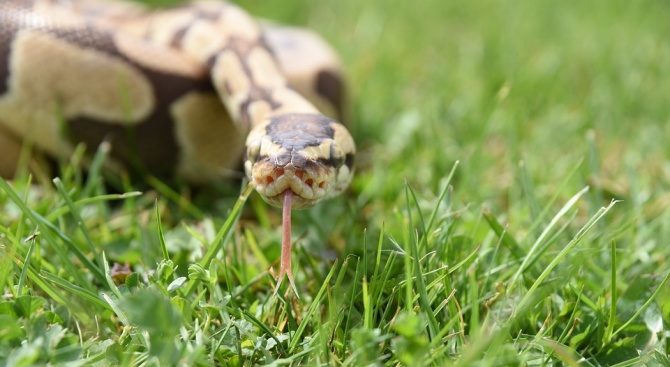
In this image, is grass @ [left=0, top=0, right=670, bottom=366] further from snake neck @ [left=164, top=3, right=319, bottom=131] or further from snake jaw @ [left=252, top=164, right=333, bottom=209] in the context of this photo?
snake neck @ [left=164, top=3, right=319, bottom=131]

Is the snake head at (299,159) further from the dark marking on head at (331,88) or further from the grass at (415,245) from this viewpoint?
the dark marking on head at (331,88)

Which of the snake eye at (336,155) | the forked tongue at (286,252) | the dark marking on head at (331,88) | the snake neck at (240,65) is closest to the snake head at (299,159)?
the snake eye at (336,155)

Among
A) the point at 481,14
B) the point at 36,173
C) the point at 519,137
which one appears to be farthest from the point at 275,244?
the point at 481,14

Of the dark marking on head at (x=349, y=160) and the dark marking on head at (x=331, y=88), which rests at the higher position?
the dark marking on head at (x=349, y=160)

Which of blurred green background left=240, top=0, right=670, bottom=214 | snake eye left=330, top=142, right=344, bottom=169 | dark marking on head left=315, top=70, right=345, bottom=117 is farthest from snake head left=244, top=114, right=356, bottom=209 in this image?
dark marking on head left=315, top=70, right=345, bottom=117

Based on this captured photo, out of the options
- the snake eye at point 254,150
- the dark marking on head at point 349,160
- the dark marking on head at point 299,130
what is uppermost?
the dark marking on head at point 299,130

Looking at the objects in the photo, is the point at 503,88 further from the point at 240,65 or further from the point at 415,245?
the point at 415,245

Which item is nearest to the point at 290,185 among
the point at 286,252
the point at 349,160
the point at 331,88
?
the point at 286,252
